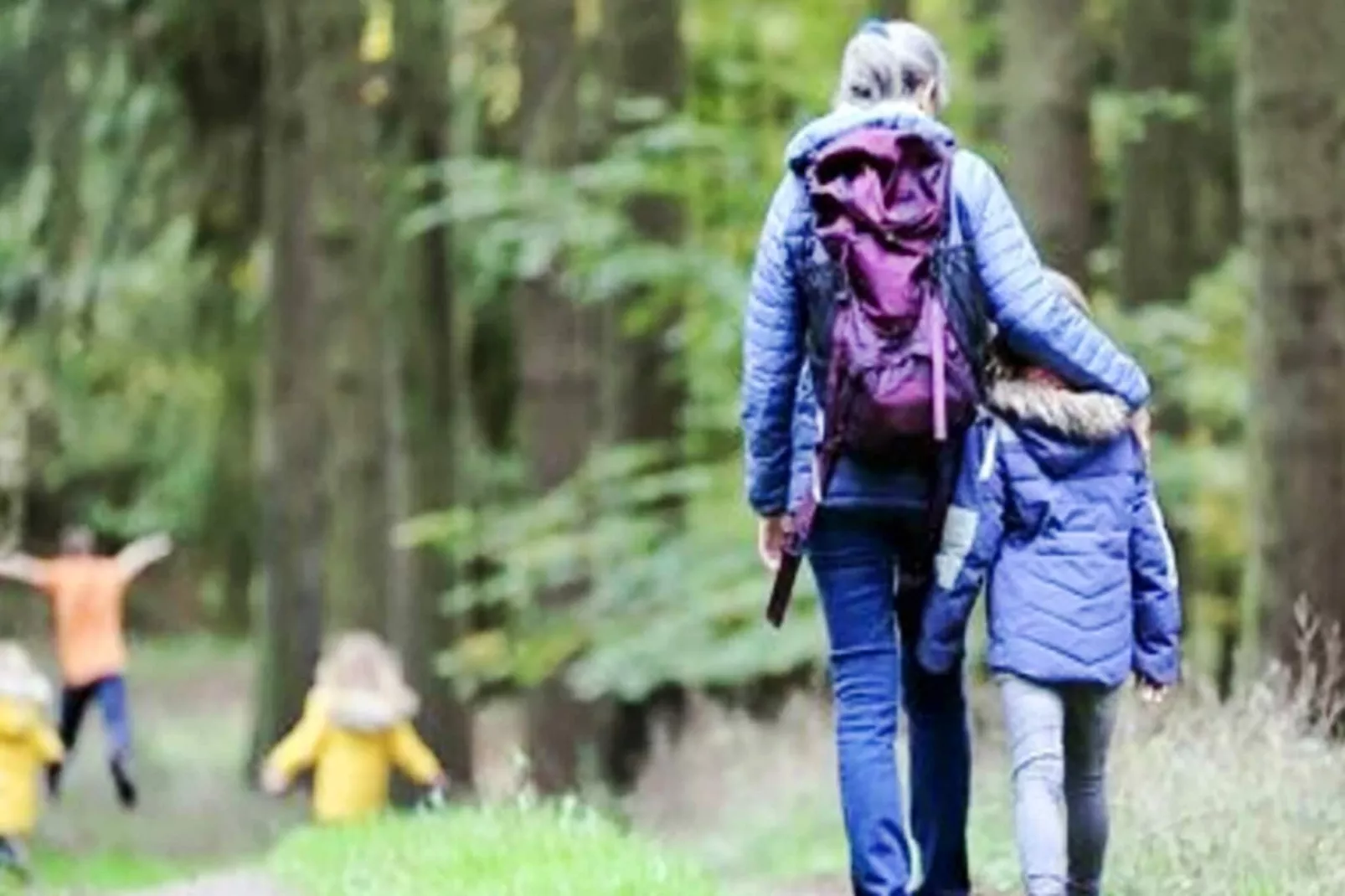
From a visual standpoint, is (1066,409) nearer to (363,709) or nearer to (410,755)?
(363,709)

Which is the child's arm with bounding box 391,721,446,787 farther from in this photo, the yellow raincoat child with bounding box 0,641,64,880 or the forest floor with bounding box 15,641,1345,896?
the yellow raincoat child with bounding box 0,641,64,880

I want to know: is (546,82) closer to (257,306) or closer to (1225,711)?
(257,306)

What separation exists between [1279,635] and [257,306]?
18.7 meters

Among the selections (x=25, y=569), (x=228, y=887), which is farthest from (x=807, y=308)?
(x=25, y=569)

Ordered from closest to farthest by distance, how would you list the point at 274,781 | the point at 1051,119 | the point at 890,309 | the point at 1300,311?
the point at 890,309 < the point at 1300,311 < the point at 274,781 < the point at 1051,119

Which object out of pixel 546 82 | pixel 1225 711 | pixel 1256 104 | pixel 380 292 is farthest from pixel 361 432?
pixel 1225 711

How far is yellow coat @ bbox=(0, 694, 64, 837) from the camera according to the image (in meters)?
14.7

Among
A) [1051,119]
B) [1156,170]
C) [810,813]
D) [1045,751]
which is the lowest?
[810,813]

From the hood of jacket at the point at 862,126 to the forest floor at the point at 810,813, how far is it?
2615 millimetres

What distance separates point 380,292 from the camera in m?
21.2

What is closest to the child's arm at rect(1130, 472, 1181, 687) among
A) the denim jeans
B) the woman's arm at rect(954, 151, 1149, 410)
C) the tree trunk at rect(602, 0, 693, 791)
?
the denim jeans

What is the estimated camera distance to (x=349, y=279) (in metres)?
19.8

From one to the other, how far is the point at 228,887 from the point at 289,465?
15.1 meters

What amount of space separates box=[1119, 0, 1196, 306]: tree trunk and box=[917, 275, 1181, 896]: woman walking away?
13307 mm
